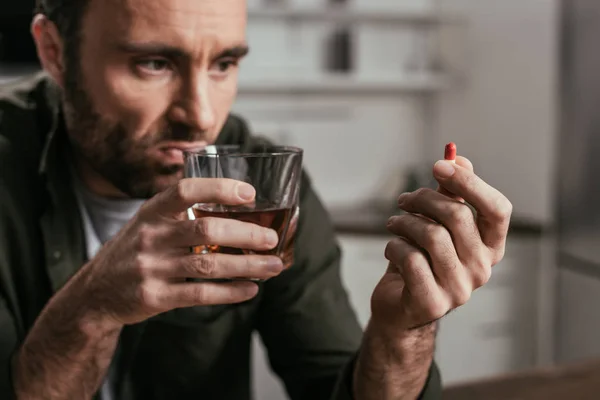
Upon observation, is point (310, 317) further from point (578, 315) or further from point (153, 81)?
point (578, 315)

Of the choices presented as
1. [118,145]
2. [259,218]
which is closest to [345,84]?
[118,145]

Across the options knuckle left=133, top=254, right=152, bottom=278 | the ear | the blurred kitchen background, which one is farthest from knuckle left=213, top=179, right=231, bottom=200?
the blurred kitchen background

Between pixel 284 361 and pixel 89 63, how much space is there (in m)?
0.59

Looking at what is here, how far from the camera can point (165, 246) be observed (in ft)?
2.58

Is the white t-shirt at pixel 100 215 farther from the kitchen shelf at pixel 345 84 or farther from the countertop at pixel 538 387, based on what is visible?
the kitchen shelf at pixel 345 84

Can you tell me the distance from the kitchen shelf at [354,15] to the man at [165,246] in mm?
1925

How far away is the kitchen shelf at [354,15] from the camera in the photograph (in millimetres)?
3186

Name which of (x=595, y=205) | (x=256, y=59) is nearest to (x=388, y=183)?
(x=256, y=59)

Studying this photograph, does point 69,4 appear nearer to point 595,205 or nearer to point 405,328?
point 405,328

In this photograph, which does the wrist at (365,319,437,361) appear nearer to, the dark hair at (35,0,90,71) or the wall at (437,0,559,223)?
the dark hair at (35,0,90,71)

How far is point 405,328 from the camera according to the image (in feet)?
3.00

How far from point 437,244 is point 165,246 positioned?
279 mm

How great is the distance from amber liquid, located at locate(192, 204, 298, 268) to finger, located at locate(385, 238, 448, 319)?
0.11 metres

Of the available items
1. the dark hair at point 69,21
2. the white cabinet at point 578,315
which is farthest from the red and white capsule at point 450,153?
the white cabinet at point 578,315
